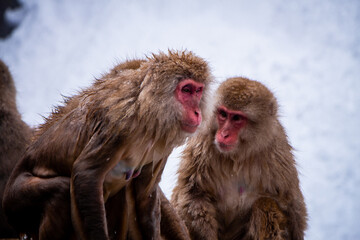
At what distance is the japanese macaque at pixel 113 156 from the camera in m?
2.99

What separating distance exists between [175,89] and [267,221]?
6.15 ft

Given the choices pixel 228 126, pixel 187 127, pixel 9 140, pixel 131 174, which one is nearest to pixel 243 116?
pixel 228 126

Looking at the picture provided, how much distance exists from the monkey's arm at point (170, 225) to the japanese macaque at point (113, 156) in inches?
13.9

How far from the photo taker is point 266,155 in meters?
4.66

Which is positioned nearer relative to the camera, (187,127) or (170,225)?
(187,127)

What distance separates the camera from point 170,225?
3912 mm

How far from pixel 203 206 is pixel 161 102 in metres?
1.71

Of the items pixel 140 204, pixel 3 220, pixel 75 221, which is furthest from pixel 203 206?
pixel 3 220

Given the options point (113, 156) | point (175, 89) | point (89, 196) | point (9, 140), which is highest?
point (9, 140)

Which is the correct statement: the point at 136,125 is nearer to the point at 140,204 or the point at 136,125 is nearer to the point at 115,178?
the point at 115,178

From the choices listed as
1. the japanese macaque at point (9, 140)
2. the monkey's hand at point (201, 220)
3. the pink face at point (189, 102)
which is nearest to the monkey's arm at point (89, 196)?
the pink face at point (189, 102)

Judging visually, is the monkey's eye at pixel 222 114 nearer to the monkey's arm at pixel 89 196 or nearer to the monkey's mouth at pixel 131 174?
the monkey's mouth at pixel 131 174

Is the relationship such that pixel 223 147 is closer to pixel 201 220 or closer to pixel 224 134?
pixel 224 134

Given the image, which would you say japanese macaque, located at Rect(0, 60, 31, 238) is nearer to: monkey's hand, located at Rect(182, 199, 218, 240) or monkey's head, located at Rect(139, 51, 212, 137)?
monkey's hand, located at Rect(182, 199, 218, 240)
